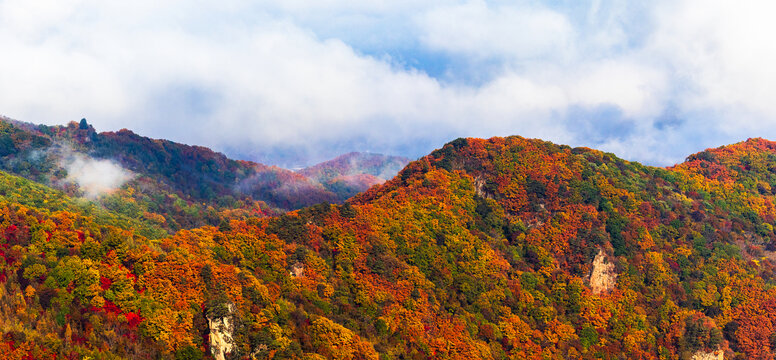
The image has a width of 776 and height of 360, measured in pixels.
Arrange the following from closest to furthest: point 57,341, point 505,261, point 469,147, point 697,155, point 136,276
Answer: point 57,341 → point 136,276 → point 505,261 → point 469,147 → point 697,155

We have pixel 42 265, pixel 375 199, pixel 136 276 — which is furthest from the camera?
pixel 375 199

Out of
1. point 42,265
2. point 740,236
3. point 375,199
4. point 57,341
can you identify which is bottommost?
point 57,341

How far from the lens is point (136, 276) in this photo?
230 ft

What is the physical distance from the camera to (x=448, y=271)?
100500mm

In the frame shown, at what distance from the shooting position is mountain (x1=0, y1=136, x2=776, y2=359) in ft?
216

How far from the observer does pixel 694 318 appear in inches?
4033

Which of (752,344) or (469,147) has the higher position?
(469,147)

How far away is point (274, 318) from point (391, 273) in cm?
2570

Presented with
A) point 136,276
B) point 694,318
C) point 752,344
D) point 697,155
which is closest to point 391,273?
point 136,276

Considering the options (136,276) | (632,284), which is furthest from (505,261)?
(136,276)

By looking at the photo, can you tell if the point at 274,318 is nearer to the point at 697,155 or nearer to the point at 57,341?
the point at 57,341

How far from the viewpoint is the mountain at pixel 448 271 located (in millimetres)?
65688

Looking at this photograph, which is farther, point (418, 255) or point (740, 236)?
point (740, 236)

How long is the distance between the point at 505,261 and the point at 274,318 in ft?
168
